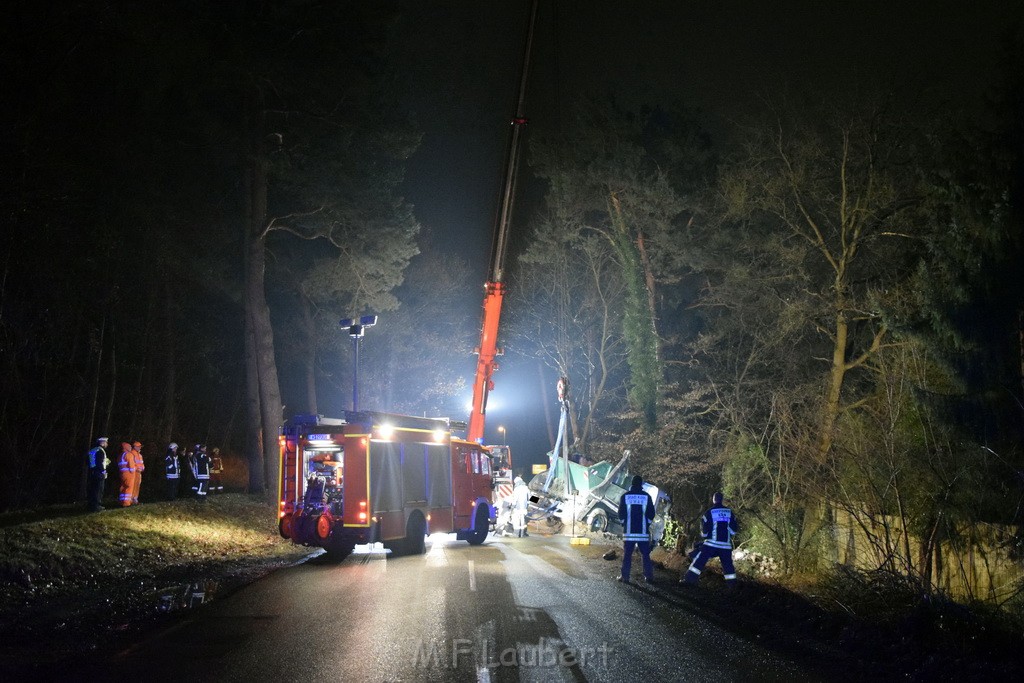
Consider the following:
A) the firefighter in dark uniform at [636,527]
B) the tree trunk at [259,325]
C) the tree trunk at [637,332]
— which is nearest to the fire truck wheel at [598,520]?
the tree trunk at [637,332]

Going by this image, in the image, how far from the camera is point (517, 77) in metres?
24.3

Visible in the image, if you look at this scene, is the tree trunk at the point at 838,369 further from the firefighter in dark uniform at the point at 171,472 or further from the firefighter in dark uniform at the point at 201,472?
the firefighter in dark uniform at the point at 201,472

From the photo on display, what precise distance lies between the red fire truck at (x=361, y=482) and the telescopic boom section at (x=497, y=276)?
5.93 m

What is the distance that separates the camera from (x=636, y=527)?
1301cm

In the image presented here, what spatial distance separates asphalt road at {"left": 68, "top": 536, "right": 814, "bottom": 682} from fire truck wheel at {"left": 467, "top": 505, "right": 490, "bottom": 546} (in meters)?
7.41

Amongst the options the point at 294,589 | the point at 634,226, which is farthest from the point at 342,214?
the point at 294,589

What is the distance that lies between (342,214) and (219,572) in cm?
1418

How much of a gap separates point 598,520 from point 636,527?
36.3ft

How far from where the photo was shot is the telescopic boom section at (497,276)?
2392cm

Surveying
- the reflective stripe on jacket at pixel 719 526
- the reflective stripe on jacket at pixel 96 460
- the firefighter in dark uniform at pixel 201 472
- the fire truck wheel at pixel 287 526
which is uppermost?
the reflective stripe on jacket at pixel 96 460

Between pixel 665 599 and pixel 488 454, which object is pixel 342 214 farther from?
pixel 665 599

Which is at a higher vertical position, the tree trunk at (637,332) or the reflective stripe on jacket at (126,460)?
the tree trunk at (637,332)

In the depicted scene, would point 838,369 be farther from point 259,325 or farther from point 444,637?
point 259,325

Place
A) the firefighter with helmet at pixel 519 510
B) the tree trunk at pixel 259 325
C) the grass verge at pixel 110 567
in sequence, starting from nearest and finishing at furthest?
1. the grass verge at pixel 110 567
2. the firefighter with helmet at pixel 519 510
3. the tree trunk at pixel 259 325
